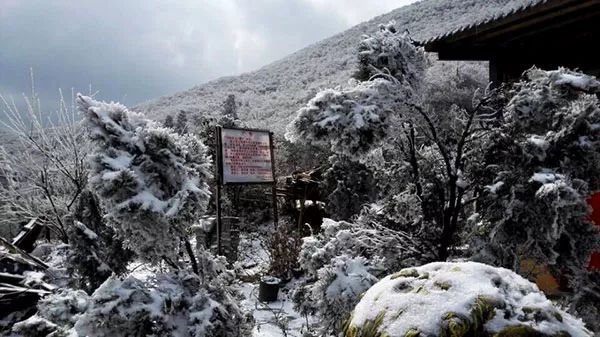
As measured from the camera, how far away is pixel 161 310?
267 centimetres

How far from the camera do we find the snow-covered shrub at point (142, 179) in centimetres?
268

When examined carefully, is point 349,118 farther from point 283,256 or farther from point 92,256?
point 283,256

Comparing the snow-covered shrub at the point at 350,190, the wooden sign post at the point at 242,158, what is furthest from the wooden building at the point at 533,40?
the wooden sign post at the point at 242,158

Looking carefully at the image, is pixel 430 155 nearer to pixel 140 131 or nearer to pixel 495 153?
pixel 495 153

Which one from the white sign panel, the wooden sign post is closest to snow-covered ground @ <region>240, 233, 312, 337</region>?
the wooden sign post

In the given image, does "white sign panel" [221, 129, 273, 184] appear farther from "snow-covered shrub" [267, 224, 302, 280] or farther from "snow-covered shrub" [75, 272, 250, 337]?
"snow-covered shrub" [75, 272, 250, 337]

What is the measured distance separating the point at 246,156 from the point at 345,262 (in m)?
5.43

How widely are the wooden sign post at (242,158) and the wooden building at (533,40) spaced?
3783 millimetres

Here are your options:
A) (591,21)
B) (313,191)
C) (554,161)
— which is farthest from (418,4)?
(554,161)

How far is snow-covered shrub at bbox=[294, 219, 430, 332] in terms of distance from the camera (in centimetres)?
301

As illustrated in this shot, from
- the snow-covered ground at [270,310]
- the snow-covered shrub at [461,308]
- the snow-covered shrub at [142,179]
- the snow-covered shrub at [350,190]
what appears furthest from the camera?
the snow-covered shrub at [350,190]

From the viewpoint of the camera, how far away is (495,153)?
300 cm

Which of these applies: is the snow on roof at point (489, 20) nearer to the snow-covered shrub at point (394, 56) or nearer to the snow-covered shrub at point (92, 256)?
the snow-covered shrub at point (394, 56)

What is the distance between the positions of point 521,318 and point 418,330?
1.27 ft
